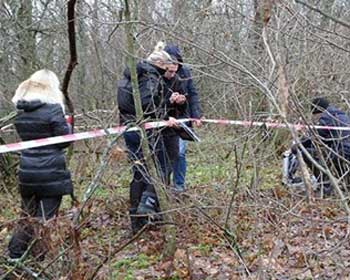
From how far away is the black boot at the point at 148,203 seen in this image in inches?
235

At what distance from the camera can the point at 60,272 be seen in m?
3.93

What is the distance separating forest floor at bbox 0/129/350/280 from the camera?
3.94 metres

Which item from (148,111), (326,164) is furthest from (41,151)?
(326,164)

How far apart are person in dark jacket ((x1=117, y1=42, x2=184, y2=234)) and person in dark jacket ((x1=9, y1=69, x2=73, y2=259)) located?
31.9 inches

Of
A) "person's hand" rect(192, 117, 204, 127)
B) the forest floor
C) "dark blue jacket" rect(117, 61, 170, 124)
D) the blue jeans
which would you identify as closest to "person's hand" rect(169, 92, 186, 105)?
"dark blue jacket" rect(117, 61, 170, 124)

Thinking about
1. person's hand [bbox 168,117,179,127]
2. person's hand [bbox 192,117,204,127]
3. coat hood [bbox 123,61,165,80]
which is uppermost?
coat hood [bbox 123,61,165,80]

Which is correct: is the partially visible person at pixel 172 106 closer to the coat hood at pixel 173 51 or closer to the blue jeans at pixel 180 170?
the coat hood at pixel 173 51

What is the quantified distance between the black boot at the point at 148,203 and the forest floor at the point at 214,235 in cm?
22

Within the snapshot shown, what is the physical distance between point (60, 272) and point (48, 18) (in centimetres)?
911

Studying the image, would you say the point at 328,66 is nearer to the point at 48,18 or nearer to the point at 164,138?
the point at 164,138

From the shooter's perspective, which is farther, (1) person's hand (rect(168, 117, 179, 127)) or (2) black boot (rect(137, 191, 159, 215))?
(1) person's hand (rect(168, 117, 179, 127))

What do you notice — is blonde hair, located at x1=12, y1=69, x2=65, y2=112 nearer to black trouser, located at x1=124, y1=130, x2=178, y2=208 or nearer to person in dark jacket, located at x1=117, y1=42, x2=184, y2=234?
person in dark jacket, located at x1=117, y1=42, x2=184, y2=234

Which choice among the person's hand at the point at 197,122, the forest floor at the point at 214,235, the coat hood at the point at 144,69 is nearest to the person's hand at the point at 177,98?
the coat hood at the point at 144,69

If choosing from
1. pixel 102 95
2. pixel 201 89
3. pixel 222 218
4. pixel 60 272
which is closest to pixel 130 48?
pixel 222 218
